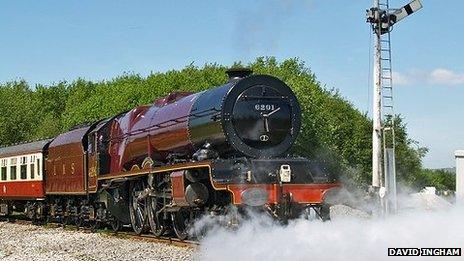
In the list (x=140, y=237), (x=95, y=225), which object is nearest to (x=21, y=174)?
(x=95, y=225)

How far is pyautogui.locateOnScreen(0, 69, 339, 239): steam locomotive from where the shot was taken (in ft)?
46.2

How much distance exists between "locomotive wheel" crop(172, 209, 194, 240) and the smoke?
132 inches

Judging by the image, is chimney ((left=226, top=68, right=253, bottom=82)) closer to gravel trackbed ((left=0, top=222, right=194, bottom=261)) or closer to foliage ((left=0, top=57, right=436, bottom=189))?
gravel trackbed ((left=0, top=222, right=194, bottom=261))

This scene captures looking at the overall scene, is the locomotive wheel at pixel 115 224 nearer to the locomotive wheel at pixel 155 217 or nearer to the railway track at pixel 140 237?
the railway track at pixel 140 237

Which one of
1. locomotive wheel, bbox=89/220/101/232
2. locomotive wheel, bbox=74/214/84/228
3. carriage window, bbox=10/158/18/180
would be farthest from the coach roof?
locomotive wheel, bbox=89/220/101/232

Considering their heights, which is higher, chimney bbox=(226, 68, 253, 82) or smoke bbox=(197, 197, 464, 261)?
chimney bbox=(226, 68, 253, 82)

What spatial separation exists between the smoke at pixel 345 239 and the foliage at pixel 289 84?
2820cm

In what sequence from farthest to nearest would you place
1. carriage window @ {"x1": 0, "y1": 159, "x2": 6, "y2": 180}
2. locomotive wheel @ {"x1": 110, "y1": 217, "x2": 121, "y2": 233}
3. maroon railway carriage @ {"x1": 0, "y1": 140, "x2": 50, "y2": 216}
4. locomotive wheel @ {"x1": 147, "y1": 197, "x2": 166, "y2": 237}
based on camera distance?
carriage window @ {"x1": 0, "y1": 159, "x2": 6, "y2": 180}, maroon railway carriage @ {"x1": 0, "y1": 140, "x2": 50, "y2": 216}, locomotive wheel @ {"x1": 110, "y1": 217, "x2": 121, "y2": 233}, locomotive wheel @ {"x1": 147, "y1": 197, "x2": 166, "y2": 237}

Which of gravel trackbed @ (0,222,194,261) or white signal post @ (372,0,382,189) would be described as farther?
white signal post @ (372,0,382,189)

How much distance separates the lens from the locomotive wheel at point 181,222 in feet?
53.6

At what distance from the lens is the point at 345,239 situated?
10.5m

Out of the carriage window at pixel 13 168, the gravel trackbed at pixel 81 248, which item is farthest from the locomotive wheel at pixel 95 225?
the carriage window at pixel 13 168

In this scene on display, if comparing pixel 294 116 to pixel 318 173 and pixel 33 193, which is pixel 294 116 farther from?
pixel 33 193

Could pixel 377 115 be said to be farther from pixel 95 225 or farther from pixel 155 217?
pixel 95 225
